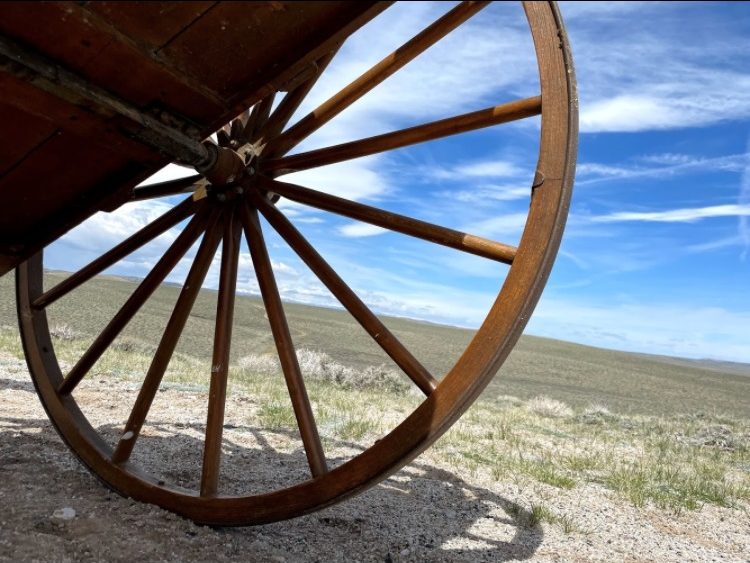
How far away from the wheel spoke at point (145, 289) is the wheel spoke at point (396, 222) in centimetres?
45

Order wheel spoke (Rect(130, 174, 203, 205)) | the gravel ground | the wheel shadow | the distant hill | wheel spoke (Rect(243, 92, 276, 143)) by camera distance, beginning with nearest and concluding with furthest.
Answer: the gravel ground, the wheel shadow, wheel spoke (Rect(243, 92, 276, 143)), wheel spoke (Rect(130, 174, 203, 205)), the distant hill

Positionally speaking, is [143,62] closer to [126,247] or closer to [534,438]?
[126,247]

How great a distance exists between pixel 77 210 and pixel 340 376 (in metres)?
6.89

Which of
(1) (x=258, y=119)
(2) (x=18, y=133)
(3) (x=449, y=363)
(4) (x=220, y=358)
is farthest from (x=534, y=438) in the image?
(3) (x=449, y=363)

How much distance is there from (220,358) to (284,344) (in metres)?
0.31

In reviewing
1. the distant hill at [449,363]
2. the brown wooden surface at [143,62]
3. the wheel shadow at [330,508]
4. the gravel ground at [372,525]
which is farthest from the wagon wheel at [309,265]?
the distant hill at [449,363]

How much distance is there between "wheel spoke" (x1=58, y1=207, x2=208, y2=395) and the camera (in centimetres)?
293

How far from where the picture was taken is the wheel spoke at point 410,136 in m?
2.13

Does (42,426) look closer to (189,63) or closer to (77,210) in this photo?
(77,210)

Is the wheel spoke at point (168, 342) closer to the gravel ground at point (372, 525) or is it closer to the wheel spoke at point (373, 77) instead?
the gravel ground at point (372, 525)

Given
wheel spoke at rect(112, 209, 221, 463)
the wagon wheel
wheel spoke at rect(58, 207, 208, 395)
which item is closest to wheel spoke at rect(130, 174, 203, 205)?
the wagon wheel

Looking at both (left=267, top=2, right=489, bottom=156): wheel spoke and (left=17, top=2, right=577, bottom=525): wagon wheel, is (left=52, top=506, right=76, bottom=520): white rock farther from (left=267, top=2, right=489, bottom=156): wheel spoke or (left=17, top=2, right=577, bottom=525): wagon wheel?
(left=267, top=2, right=489, bottom=156): wheel spoke

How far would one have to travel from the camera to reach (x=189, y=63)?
195cm

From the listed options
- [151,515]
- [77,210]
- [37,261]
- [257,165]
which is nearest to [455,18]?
[257,165]
